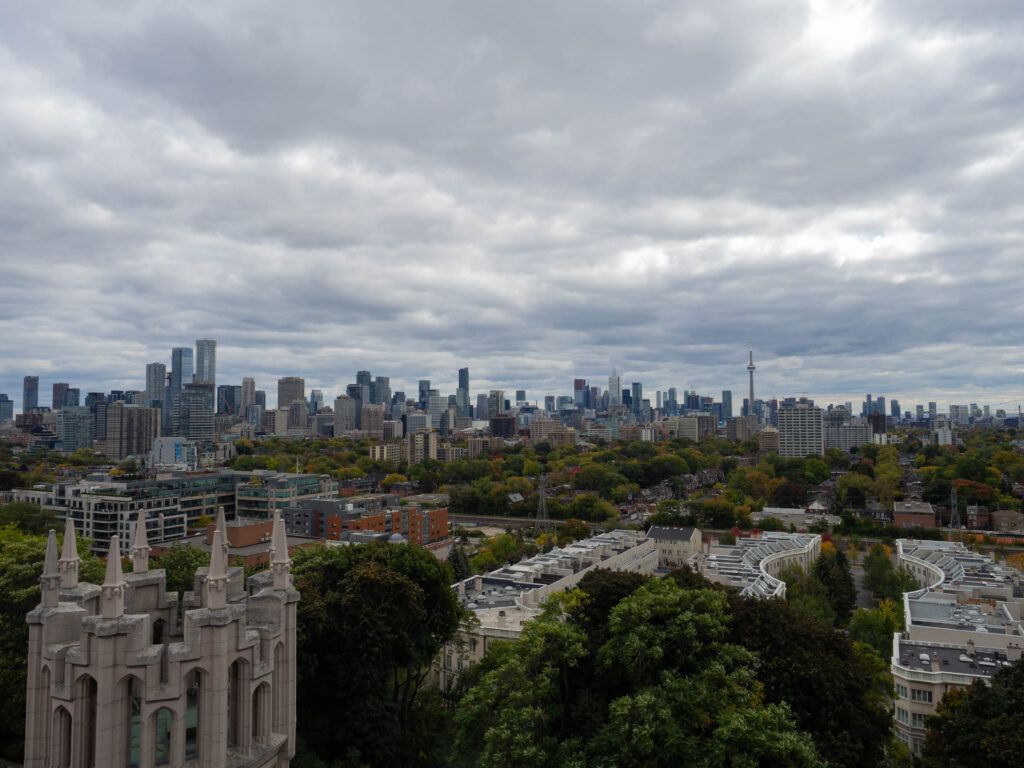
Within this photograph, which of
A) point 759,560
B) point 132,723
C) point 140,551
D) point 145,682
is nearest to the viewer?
point 145,682

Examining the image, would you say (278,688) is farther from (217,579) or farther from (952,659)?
(952,659)

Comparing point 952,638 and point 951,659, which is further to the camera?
point 952,638

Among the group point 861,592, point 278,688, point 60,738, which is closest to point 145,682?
point 60,738

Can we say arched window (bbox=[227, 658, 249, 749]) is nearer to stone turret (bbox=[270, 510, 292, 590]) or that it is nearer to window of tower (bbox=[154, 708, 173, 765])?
window of tower (bbox=[154, 708, 173, 765])

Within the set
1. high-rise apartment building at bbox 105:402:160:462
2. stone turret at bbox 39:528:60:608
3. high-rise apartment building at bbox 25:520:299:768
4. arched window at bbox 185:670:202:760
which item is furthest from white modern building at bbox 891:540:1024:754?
high-rise apartment building at bbox 105:402:160:462

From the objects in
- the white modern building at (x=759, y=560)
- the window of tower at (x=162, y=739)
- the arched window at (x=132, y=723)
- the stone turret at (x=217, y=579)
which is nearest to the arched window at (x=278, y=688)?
the window of tower at (x=162, y=739)

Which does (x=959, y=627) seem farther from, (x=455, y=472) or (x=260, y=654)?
(x=455, y=472)

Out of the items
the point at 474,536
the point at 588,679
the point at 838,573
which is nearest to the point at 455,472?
the point at 474,536
